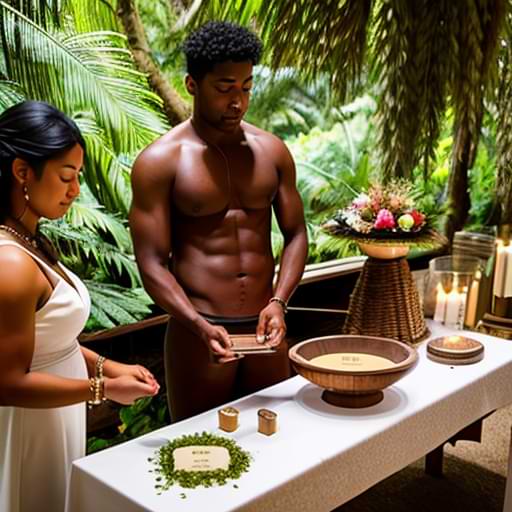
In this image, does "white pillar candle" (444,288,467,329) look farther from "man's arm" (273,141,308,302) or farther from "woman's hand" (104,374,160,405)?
"woman's hand" (104,374,160,405)

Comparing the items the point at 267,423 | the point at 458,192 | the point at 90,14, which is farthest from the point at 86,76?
the point at 458,192

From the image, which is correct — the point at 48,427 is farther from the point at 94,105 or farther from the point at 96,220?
the point at 94,105

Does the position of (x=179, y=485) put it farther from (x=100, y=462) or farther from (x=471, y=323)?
(x=471, y=323)

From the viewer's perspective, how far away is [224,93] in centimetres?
196

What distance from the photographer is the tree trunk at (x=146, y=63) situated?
111 inches

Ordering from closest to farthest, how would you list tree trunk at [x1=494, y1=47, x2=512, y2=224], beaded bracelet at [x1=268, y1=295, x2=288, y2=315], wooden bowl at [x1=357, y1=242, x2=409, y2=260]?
beaded bracelet at [x1=268, y1=295, x2=288, y2=315] → wooden bowl at [x1=357, y1=242, x2=409, y2=260] → tree trunk at [x1=494, y1=47, x2=512, y2=224]

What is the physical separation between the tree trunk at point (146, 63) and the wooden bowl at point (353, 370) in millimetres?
1382

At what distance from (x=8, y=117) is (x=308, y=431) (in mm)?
972

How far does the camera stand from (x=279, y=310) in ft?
6.78

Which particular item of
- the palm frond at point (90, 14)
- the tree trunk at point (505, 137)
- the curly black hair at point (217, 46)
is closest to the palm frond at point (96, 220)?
the palm frond at point (90, 14)

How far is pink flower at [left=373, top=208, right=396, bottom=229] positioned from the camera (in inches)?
91.6

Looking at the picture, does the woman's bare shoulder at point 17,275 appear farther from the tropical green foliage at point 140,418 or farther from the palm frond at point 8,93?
the tropical green foliage at point 140,418

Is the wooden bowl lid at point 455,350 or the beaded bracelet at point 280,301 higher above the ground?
the beaded bracelet at point 280,301

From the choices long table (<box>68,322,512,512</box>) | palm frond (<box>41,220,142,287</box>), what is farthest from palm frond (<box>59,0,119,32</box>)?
long table (<box>68,322,512,512</box>)
